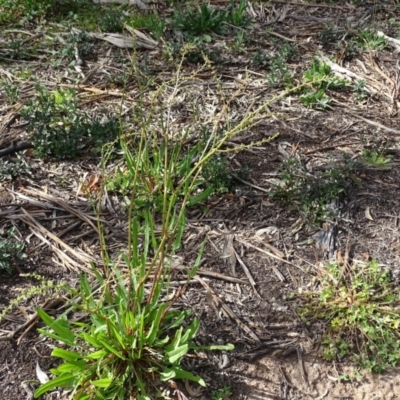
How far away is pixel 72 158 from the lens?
360 cm

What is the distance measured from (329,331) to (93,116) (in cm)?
210

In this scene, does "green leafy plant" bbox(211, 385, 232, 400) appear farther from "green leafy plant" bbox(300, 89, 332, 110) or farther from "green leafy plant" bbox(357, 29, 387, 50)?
"green leafy plant" bbox(357, 29, 387, 50)

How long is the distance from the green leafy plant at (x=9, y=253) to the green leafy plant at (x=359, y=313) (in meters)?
1.45

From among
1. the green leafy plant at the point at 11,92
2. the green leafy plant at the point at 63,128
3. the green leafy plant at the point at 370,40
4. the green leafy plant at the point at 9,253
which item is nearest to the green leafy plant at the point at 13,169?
the green leafy plant at the point at 63,128

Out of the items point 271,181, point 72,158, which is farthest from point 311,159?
point 72,158

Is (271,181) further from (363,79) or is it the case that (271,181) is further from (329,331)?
(363,79)

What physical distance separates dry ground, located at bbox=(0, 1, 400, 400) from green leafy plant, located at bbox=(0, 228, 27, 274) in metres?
0.06

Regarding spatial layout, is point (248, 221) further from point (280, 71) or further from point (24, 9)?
point (24, 9)

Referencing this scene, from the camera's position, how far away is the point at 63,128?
361cm

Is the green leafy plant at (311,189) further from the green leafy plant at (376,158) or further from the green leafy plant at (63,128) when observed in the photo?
the green leafy plant at (63,128)

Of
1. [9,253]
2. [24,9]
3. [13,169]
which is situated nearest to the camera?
[9,253]

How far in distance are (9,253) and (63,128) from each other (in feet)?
3.31

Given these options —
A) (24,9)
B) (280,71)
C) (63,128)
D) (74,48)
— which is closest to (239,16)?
(280,71)

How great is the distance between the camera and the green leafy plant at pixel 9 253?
287cm
